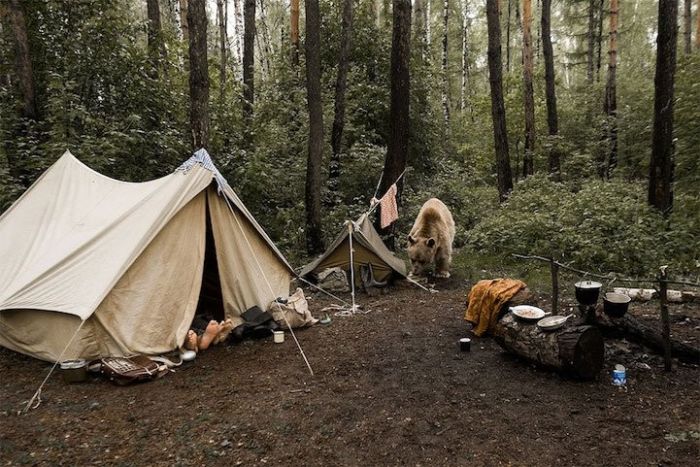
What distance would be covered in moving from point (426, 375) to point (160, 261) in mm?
3153

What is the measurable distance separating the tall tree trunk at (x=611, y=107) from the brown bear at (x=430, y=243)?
807cm

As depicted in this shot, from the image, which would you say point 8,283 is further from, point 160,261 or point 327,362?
point 327,362

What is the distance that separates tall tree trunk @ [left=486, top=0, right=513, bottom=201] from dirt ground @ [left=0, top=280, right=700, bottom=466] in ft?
25.0

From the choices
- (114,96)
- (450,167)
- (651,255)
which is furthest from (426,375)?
(450,167)

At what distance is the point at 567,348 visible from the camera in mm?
4332

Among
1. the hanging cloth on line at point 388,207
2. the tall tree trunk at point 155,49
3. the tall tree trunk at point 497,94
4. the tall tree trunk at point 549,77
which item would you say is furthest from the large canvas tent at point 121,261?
the tall tree trunk at point 549,77

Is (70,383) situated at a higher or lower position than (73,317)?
lower

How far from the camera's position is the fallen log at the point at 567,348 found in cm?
433

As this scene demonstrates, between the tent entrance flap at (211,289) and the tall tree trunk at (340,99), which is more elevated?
the tall tree trunk at (340,99)

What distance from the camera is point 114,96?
10148 mm

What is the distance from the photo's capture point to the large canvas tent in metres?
5.03

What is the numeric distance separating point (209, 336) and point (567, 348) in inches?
149

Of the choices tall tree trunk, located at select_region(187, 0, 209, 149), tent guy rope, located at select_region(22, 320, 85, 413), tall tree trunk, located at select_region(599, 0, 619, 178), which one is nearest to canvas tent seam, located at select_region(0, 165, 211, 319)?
tent guy rope, located at select_region(22, 320, 85, 413)

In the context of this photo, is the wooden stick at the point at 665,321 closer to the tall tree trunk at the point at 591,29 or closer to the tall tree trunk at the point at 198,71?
the tall tree trunk at the point at 198,71
